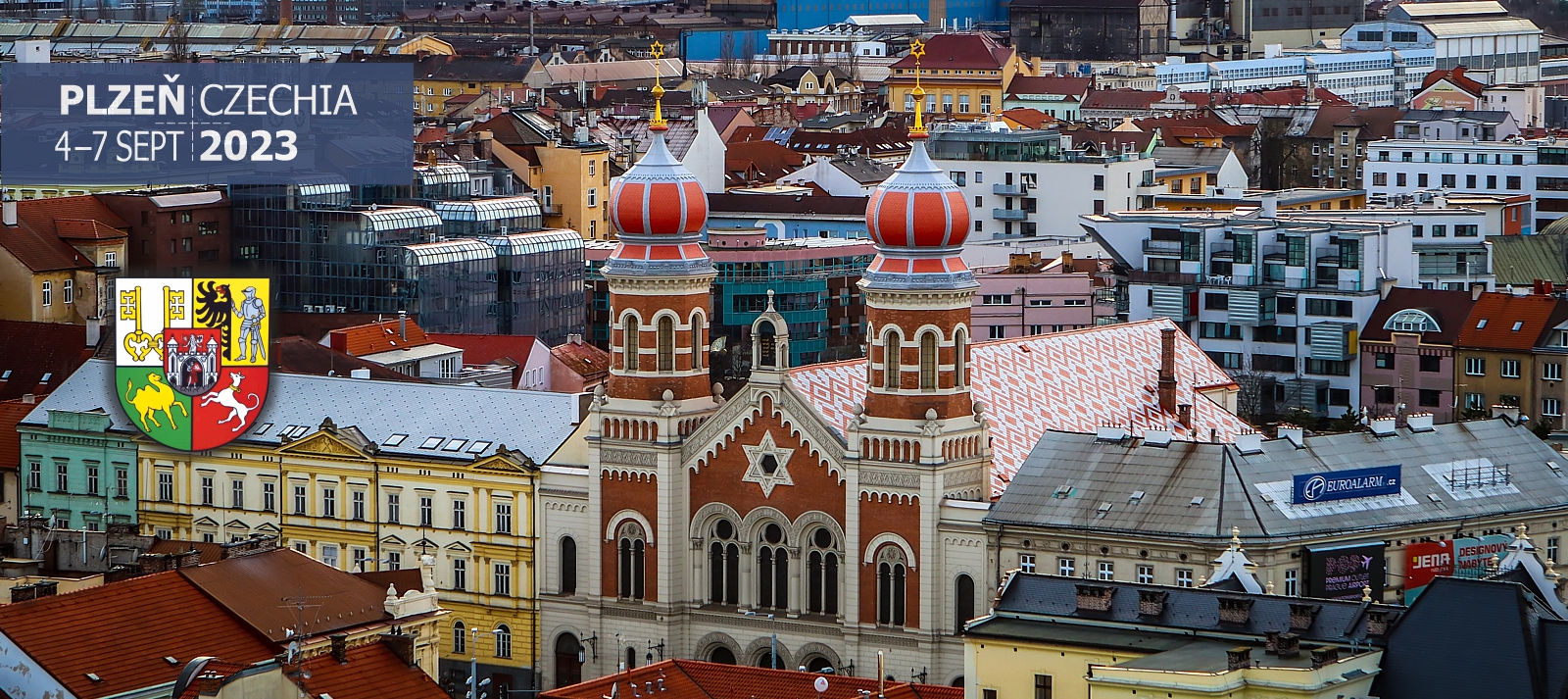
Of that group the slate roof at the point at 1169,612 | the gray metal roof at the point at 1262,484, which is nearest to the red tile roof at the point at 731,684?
the slate roof at the point at 1169,612

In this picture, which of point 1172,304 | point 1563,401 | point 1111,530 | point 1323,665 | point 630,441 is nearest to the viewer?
point 1323,665

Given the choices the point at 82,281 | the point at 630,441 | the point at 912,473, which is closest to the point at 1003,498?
the point at 912,473

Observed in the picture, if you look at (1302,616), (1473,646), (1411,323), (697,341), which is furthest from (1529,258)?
(1473,646)

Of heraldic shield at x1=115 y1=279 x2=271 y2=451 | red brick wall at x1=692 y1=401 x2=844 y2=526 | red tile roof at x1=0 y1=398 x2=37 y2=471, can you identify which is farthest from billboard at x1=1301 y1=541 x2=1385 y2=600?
red tile roof at x1=0 y1=398 x2=37 y2=471

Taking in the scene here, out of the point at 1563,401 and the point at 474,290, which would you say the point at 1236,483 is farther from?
the point at 474,290

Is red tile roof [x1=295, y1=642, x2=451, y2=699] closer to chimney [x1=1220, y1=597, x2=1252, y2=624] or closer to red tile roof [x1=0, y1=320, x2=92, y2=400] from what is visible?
chimney [x1=1220, y1=597, x2=1252, y2=624]

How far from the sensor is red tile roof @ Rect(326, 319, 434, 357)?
15100cm

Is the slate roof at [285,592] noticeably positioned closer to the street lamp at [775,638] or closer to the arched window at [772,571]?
the street lamp at [775,638]

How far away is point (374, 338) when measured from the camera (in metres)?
153

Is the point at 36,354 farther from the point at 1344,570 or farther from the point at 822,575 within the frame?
the point at 1344,570

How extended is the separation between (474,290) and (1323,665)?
98.7 m

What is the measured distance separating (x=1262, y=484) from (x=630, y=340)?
21.1 meters

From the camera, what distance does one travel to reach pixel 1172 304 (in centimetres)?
16950

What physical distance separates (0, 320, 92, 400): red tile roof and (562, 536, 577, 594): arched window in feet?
118
